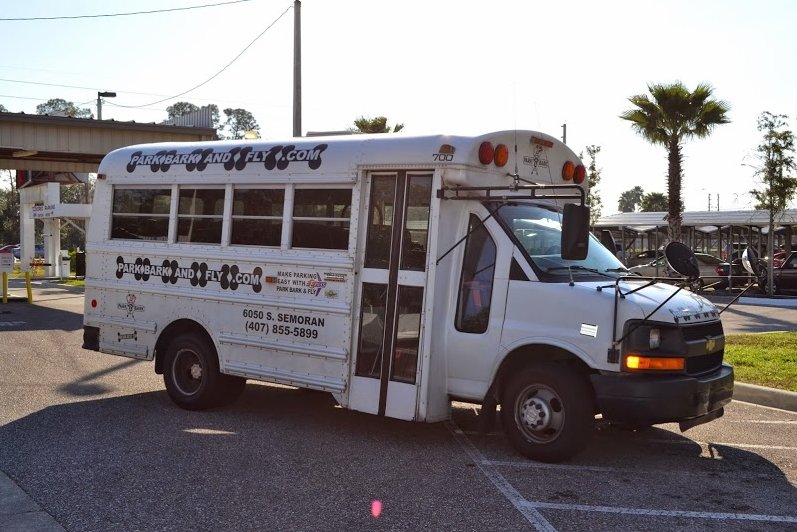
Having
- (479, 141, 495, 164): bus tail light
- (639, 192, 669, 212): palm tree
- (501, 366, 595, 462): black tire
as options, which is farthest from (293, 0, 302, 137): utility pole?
(639, 192, 669, 212): palm tree

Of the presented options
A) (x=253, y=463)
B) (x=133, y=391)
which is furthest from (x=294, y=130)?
(x=253, y=463)

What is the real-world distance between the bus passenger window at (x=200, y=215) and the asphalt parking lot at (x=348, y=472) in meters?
1.80

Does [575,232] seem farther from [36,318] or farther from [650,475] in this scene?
[36,318]

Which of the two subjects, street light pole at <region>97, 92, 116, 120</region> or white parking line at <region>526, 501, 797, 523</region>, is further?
street light pole at <region>97, 92, 116, 120</region>

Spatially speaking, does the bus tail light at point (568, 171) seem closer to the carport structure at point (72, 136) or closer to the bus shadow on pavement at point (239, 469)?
the bus shadow on pavement at point (239, 469)

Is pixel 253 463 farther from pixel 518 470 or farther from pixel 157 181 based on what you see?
pixel 157 181

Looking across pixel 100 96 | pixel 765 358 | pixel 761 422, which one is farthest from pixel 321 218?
pixel 100 96

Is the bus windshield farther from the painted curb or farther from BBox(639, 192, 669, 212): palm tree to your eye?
BBox(639, 192, 669, 212): palm tree

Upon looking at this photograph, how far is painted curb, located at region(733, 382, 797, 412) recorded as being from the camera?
8.85m

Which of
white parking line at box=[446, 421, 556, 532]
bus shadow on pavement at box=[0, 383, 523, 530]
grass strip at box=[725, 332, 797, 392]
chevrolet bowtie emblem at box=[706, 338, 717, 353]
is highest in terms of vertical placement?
chevrolet bowtie emblem at box=[706, 338, 717, 353]

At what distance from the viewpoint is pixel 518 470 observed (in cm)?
629

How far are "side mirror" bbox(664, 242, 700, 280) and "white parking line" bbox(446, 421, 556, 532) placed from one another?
2.05m

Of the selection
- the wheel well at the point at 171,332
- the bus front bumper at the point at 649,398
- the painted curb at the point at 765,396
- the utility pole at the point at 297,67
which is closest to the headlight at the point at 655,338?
the bus front bumper at the point at 649,398

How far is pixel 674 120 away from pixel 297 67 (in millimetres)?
13092
